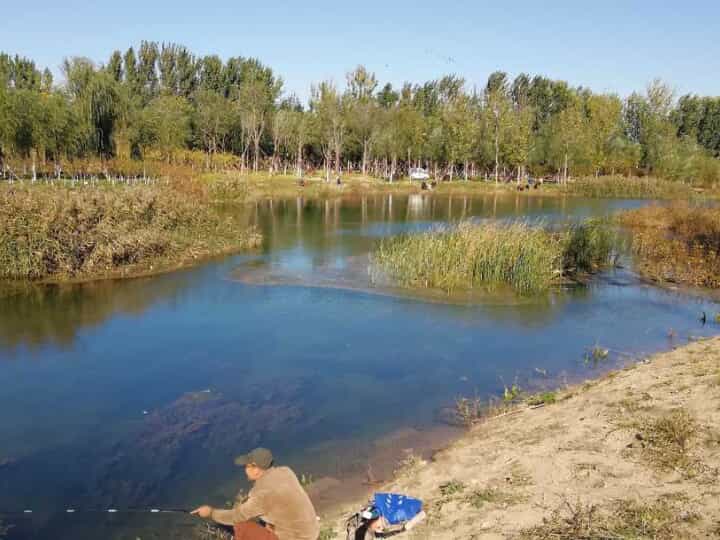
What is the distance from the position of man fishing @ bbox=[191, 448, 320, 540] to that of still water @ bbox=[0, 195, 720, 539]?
2424mm

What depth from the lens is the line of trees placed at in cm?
7206

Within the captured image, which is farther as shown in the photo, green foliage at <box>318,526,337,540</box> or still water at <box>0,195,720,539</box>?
still water at <box>0,195,720,539</box>

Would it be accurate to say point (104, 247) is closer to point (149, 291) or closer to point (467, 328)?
point (149, 291)

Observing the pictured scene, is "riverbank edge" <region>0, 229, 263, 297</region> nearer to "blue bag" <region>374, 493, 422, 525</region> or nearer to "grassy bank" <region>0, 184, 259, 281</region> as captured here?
"grassy bank" <region>0, 184, 259, 281</region>

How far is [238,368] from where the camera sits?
13773mm

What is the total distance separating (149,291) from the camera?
2050 cm

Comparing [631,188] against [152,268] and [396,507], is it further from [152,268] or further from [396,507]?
[396,507]

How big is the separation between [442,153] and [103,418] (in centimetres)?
7124

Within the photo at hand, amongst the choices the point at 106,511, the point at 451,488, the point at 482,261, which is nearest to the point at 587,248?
the point at 482,261

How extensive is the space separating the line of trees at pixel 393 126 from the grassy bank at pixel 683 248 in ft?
138

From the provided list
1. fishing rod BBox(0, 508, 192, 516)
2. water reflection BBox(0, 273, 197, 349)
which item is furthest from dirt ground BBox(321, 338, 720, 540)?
water reflection BBox(0, 273, 197, 349)

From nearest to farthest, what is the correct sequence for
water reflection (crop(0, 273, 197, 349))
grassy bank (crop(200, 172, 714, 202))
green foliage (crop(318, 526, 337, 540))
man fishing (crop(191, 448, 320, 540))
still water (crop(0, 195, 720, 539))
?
man fishing (crop(191, 448, 320, 540))
green foliage (crop(318, 526, 337, 540))
still water (crop(0, 195, 720, 539))
water reflection (crop(0, 273, 197, 349))
grassy bank (crop(200, 172, 714, 202))

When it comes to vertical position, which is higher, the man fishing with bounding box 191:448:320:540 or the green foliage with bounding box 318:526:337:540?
the man fishing with bounding box 191:448:320:540

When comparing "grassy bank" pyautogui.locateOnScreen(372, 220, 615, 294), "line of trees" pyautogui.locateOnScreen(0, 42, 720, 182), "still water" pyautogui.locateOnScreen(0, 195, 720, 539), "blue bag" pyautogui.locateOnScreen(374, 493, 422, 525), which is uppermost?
"line of trees" pyautogui.locateOnScreen(0, 42, 720, 182)
